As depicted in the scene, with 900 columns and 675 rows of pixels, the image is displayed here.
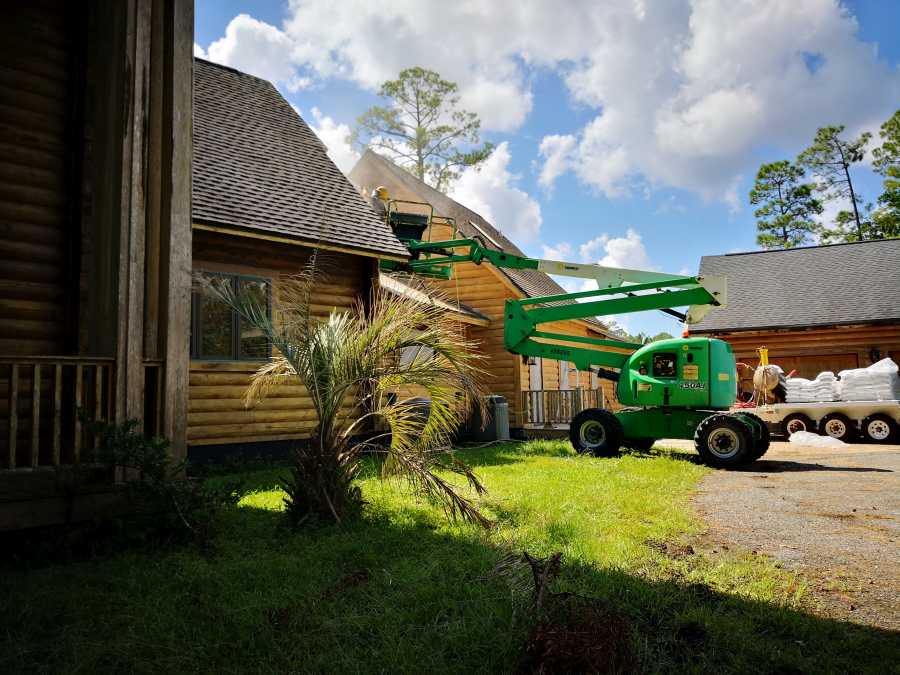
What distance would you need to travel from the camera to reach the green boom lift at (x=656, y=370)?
32.7 ft

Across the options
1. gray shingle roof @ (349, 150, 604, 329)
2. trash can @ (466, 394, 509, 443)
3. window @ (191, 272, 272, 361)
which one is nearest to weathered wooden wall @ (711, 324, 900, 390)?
gray shingle roof @ (349, 150, 604, 329)

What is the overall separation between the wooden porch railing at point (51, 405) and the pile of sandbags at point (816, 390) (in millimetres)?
14797

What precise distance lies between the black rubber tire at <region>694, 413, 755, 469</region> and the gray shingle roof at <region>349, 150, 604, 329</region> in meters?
9.66

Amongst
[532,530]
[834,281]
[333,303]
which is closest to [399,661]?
[532,530]

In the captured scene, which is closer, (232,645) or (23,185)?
(232,645)

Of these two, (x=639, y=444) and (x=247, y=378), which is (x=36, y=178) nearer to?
(x=247, y=378)

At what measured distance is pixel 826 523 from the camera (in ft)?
18.7

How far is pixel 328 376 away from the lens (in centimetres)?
555

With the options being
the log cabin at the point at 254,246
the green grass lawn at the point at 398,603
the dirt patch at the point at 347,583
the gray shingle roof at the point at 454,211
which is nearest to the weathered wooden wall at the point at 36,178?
the log cabin at the point at 254,246

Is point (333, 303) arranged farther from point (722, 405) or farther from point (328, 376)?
point (722, 405)

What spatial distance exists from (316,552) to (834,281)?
77.4 ft

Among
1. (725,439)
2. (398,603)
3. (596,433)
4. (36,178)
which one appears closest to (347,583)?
(398,603)

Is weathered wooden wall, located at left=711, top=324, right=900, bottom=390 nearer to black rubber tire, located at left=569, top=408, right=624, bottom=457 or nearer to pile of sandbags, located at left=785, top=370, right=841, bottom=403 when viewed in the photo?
pile of sandbags, located at left=785, top=370, right=841, bottom=403

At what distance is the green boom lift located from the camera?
9969mm
